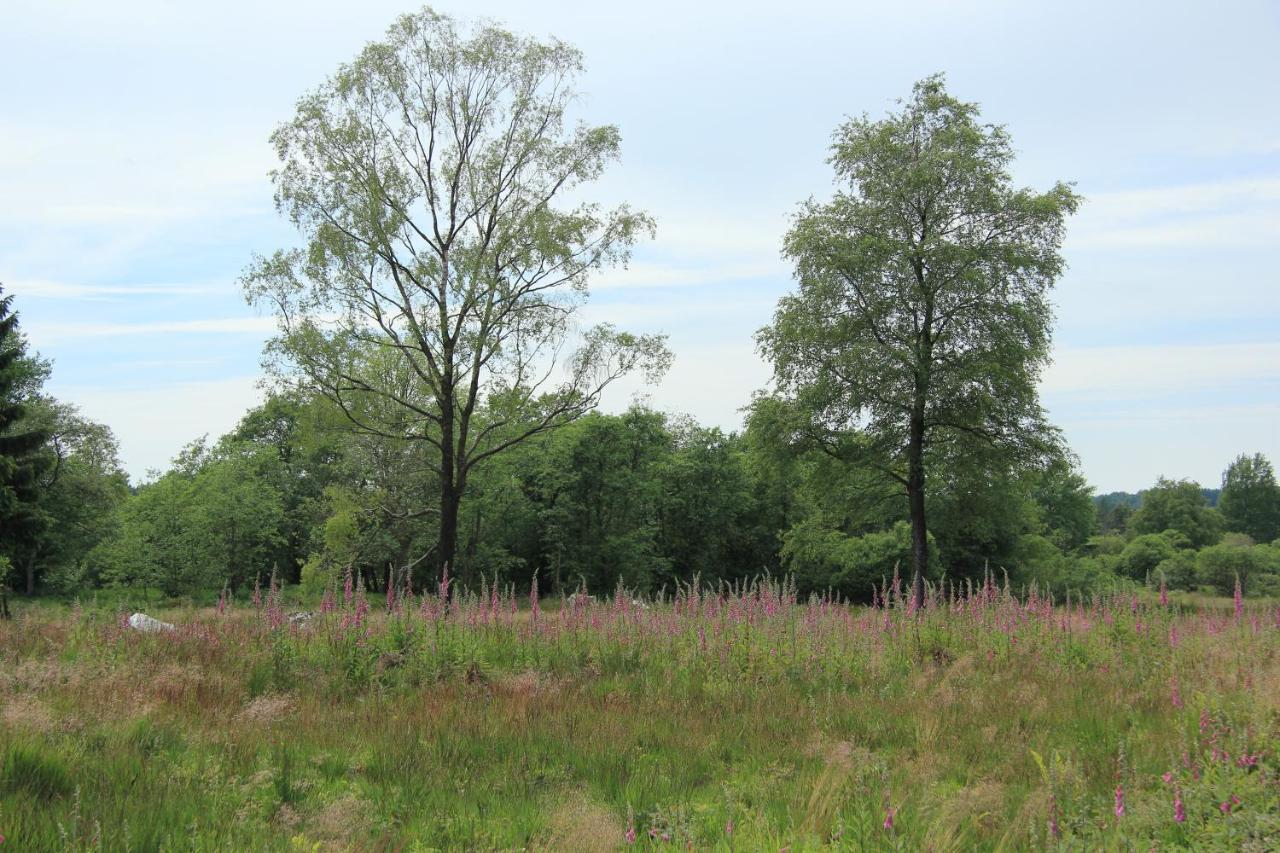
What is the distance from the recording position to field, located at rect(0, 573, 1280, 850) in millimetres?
4246

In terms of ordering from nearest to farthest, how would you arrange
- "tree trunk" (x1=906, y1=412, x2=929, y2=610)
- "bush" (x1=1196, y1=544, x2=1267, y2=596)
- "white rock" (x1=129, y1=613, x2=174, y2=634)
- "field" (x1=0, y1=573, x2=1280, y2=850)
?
"field" (x1=0, y1=573, x2=1280, y2=850) < "white rock" (x1=129, y1=613, x2=174, y2=634) < "tree trunk" (x1=906, y1=412, x2=929, y2=610) < "bush" (x1=1196, y1=544, x2=1267, y2=596)

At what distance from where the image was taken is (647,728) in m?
6.34

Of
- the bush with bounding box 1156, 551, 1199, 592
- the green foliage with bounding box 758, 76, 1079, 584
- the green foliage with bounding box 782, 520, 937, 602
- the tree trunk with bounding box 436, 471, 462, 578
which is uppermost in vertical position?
the green foliage with bounding box 758, 76, 1079, 584

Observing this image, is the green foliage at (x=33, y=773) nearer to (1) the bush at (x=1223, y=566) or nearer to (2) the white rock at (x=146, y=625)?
(2) the white rock at (x=146, y=625)

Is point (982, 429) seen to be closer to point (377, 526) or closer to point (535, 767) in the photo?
point (535, 767)

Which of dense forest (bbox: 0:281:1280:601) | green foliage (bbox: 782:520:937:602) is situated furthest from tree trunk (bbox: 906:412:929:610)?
green foliage (bbox: 782:520:937:602)

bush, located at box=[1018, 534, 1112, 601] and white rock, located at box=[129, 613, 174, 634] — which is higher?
white rock, located at box=[129, 613, 174, 634]

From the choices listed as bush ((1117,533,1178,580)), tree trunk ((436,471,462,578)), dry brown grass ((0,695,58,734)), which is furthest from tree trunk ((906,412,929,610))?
bush ((1117,533,1178,580))

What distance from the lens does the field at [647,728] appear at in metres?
4.25

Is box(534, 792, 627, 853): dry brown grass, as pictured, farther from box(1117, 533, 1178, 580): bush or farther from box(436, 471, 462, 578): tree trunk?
box(1117, 533, 1178, 580): bush

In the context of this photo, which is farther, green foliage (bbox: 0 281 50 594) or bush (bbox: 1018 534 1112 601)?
bush (bbox: 1018 534 1112 601)

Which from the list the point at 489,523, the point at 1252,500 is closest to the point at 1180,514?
the point at 1252,500

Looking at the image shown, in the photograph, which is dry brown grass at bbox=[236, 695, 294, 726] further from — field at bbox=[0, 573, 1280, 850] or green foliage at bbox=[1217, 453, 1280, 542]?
green foliage at bbox=[1217, 453, 1280, 542]

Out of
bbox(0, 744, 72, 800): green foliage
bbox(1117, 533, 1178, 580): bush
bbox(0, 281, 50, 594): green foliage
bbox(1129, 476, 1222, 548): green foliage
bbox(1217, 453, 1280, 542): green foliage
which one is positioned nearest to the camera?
bbox(0, 744, 72, 800): green foliage
